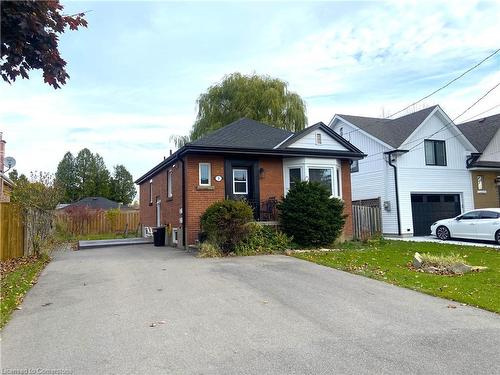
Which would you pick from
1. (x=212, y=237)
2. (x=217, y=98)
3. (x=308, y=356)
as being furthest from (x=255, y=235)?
(x=217, y=98)

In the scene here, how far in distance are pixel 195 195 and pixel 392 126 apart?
14025 mm

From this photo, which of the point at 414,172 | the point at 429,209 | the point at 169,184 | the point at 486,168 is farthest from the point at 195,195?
the point at 486,168

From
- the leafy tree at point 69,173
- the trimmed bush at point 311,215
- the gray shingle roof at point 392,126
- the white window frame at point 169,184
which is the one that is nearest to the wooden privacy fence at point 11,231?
the white window frame at point 169,184

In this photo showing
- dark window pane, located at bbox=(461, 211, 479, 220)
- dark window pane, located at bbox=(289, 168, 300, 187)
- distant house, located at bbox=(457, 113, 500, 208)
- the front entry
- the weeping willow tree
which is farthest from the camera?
the weeping willow tree

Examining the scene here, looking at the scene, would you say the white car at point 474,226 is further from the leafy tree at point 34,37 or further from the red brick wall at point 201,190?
the leafy tree at point 34,37

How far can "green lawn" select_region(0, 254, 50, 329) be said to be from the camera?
670 centimetres

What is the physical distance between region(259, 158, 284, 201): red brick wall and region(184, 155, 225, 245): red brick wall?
6.46ft

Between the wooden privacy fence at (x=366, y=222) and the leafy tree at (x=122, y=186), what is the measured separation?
163 feet

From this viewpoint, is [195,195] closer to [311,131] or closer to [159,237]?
[159,237]

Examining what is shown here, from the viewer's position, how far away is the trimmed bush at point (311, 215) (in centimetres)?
1491

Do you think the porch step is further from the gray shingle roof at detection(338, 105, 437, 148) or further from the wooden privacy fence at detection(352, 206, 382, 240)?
the gray shingle roof at detection(338, 105, 437, 148)

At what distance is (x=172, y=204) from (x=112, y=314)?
11647mm

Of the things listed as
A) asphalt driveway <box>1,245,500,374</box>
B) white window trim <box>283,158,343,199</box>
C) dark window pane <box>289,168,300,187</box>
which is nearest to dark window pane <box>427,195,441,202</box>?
white window trim <box>283,158,343,199</box>

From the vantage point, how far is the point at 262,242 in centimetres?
1435
